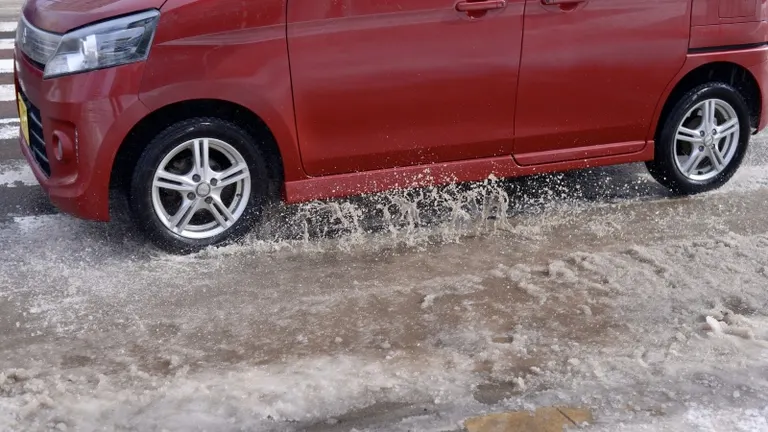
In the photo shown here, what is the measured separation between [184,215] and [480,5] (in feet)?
6.10

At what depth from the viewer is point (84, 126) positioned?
4430 mm

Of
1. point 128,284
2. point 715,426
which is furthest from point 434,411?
point 128,284

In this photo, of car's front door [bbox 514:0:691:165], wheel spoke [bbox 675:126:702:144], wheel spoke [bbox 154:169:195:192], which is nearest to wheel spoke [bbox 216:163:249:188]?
wheel spoke [bbox 154:169:195:192]

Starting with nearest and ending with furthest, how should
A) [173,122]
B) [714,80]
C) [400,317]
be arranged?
[400,317], [173,122], [714,80]

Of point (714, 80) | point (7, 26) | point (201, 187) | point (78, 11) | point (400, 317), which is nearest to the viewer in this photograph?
point (400, 317)

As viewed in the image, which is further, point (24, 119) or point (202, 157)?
point (24, 119)

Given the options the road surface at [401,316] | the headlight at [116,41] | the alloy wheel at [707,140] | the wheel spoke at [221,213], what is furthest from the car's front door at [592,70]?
the headlight at [116,41]

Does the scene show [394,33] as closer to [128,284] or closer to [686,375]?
[128,284]

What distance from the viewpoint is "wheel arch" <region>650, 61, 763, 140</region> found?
562 cm

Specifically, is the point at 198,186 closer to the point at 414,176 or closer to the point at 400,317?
the point at 414,176

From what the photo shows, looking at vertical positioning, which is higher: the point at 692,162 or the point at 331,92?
the point at 331,92

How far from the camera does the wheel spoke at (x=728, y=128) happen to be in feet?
19.1

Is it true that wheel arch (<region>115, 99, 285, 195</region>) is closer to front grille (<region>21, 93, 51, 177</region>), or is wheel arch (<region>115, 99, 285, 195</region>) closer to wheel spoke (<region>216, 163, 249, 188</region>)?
wheel spoke (<region>216, 163, 249, 188</region>)

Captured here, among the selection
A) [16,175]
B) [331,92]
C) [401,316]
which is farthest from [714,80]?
[16,175]
